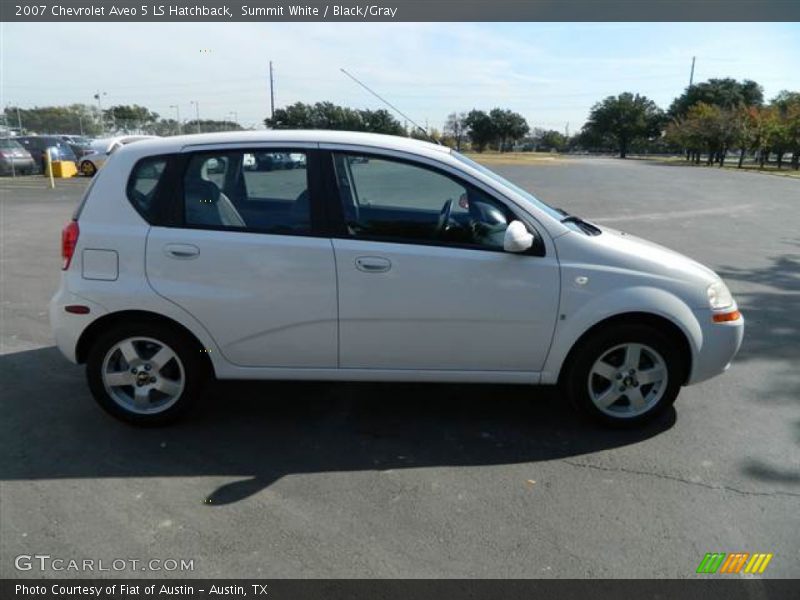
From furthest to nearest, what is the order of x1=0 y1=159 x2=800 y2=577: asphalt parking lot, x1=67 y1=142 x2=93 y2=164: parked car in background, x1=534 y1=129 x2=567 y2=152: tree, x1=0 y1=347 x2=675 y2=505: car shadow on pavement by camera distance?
x1=534 y1=129 x2=567 y2=152: tree, x1=67 y1=142 x2=93 y2=164: parked car in background, x1=0 y1=347 x2=675 y2=505: car shadow on pavement, x1=0 y1=159 x2=800 y2=577: asphalt parking lot

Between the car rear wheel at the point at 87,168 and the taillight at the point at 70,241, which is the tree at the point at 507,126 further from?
the taillight at the point at 70,241

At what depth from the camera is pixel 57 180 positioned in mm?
22031

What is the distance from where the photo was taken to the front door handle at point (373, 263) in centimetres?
342

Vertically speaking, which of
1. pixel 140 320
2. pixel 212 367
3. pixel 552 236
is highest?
pixel 552 236

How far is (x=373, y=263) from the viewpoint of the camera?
11.2ft

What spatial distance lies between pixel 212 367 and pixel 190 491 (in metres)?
0.88

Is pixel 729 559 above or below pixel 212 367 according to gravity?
below

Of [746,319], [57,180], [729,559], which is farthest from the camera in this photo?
[57,180]

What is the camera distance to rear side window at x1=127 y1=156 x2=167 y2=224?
3527 millimetres

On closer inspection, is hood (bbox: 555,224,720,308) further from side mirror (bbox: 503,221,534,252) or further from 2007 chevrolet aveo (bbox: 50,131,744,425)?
side mirror (bbox: 503,221,534,252)

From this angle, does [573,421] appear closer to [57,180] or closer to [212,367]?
[212,367]

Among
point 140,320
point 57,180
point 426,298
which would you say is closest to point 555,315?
point 426,298

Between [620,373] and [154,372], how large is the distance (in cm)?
293
